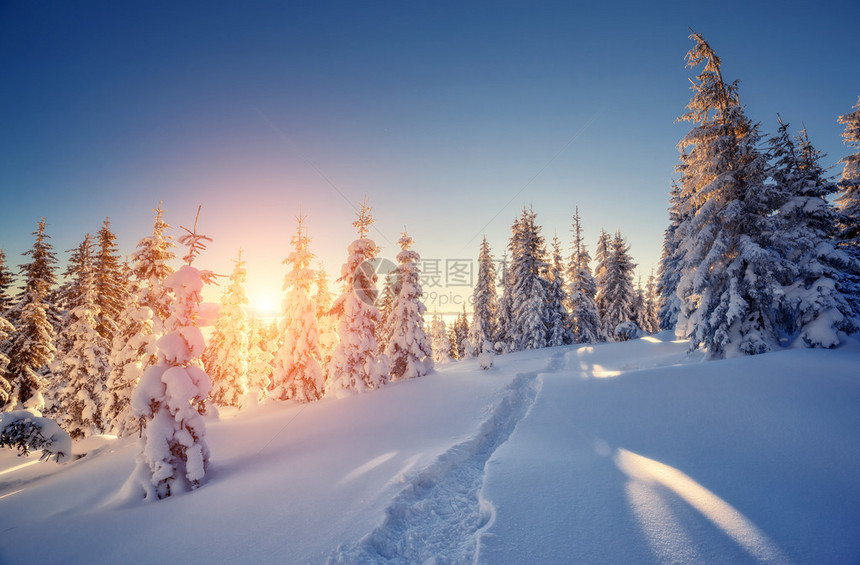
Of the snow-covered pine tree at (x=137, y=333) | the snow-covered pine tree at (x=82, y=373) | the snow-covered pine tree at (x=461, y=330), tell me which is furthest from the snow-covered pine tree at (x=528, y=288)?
the snow-covered pine tree at (x=82, y=373)

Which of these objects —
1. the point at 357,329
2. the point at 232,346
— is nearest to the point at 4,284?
the point at 232,346

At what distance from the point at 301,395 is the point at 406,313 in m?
8.92

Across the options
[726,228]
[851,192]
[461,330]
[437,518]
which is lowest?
[437,518]

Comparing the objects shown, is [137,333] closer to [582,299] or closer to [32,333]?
[32,333]

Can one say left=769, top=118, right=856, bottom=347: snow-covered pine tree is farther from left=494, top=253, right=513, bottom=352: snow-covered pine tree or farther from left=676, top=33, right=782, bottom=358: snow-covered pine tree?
left=494, top=253, right=513, bottom=352: snow-covered pine tree

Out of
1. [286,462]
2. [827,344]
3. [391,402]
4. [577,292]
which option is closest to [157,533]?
[286,462]

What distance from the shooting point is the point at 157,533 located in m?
6.42

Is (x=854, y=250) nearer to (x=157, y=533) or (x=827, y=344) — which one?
(x=827, y=344)

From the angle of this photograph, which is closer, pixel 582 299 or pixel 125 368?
pixel 125 368

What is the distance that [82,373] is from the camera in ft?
64.4

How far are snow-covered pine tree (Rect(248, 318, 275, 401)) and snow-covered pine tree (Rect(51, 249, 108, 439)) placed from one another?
9.95 m

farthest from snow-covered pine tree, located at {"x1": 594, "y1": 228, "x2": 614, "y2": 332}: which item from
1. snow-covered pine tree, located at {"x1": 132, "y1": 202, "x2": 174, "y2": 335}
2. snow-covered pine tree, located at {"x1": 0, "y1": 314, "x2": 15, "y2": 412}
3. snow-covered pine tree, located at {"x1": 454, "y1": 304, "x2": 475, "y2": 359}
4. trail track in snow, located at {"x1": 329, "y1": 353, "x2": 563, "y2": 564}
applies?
snow-covered pine tree, located at {"x1": 0, "y1": 314, "x2": 15, "y2": 412}

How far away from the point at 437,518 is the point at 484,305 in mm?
33382

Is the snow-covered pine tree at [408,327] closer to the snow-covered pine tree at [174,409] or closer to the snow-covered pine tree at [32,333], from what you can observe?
the snow-covered pine tree at [174,409]
